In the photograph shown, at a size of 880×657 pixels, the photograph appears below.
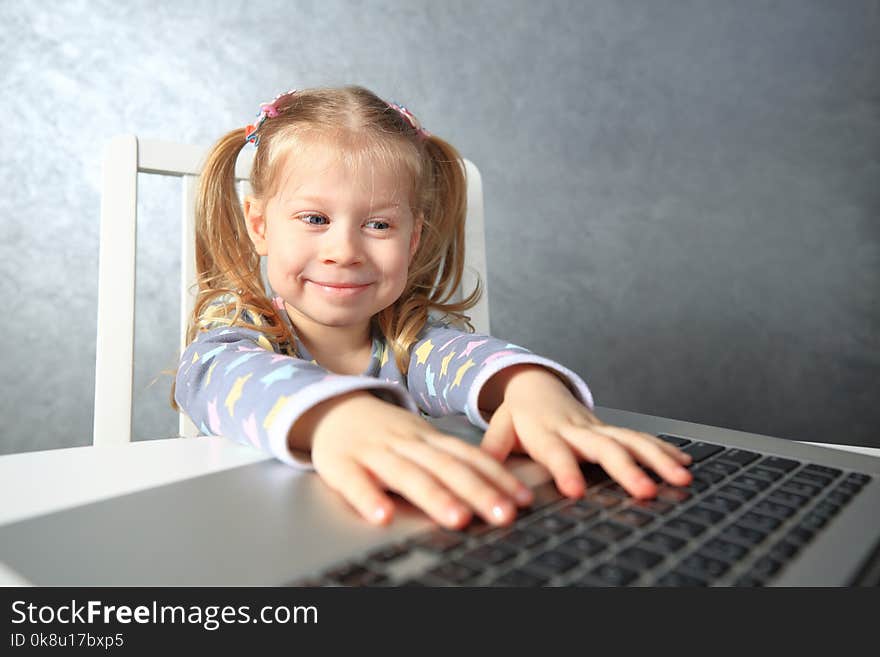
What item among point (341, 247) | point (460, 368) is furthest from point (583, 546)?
point (341, 247)

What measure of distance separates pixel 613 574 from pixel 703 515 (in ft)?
0.27

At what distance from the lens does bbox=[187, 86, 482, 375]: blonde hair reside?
0.79m

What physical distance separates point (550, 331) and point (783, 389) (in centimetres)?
65

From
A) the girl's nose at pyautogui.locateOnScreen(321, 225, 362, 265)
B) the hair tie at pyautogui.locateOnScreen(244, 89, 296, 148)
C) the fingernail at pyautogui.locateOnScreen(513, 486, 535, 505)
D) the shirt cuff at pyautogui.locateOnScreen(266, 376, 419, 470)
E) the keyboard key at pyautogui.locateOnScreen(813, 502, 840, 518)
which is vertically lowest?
the keyboard key at pyautogui.locateOnScreen(813, 502, 840, 518)

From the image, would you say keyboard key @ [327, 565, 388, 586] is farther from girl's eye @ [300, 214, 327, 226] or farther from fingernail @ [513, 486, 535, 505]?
girl's eye @ [300, 214, 327, 226]

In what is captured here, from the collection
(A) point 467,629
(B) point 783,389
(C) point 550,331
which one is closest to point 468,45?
(C) point 550,331

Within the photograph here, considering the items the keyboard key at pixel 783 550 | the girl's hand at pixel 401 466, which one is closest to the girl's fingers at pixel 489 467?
the girl's hand at pixel 401 466

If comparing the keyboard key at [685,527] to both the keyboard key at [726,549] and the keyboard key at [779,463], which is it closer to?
the keyboard key at [726,549]

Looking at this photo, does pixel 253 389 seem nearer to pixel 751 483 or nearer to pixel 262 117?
pixel 751 483

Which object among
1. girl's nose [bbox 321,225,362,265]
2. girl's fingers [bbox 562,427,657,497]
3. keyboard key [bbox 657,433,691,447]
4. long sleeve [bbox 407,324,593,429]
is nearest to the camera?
girl's fingers [bbox 562,427,657,497]

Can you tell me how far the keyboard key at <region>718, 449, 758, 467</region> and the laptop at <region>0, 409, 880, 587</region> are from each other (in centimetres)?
3

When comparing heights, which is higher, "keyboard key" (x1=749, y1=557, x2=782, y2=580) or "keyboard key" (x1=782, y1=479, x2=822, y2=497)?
"keyboard key" (x1=782, y1=479, x2=822, y2=497)

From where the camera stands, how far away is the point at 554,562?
249mm

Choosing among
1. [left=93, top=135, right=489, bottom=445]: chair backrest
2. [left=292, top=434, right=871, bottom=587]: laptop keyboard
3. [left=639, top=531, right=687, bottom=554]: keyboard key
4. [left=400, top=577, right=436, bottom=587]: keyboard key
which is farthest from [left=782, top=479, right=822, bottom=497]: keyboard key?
[left=93, top=135, right=489, bottom=445]: chair backrest
